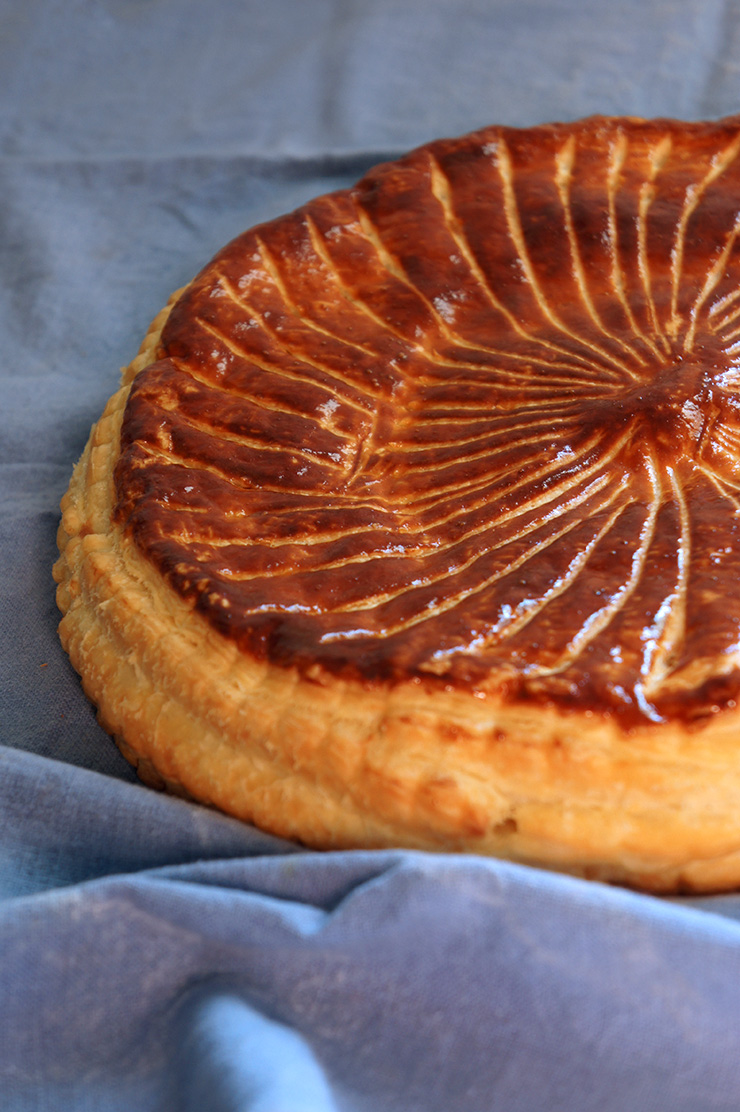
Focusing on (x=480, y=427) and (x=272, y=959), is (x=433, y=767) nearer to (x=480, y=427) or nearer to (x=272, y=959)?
(x=272, y=959)

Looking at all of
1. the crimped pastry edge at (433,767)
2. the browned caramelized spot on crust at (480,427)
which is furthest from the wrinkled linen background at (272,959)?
the browned caramelized spot on crust at (480,427)

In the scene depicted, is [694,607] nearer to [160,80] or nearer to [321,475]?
[321,475]

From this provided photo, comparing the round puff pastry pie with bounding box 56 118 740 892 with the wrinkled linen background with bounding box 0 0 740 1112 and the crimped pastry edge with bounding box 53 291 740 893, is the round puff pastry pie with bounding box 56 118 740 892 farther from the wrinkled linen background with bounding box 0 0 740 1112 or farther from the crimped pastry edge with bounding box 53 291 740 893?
the wrinkled linen background with bounding box 0 0 740 1112

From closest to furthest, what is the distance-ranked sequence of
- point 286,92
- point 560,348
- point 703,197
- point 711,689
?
point 711,689, point 560,348, point 703,197, point 286,92

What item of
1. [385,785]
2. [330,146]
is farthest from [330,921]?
[330,146]

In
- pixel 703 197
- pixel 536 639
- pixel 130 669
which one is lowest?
pixel 130 669

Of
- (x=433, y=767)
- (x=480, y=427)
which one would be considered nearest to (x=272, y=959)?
(x=433, y=767)

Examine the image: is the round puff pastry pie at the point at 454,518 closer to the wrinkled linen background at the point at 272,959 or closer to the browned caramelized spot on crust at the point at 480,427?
the browned caramelized spot on crust at the point at 480,427
